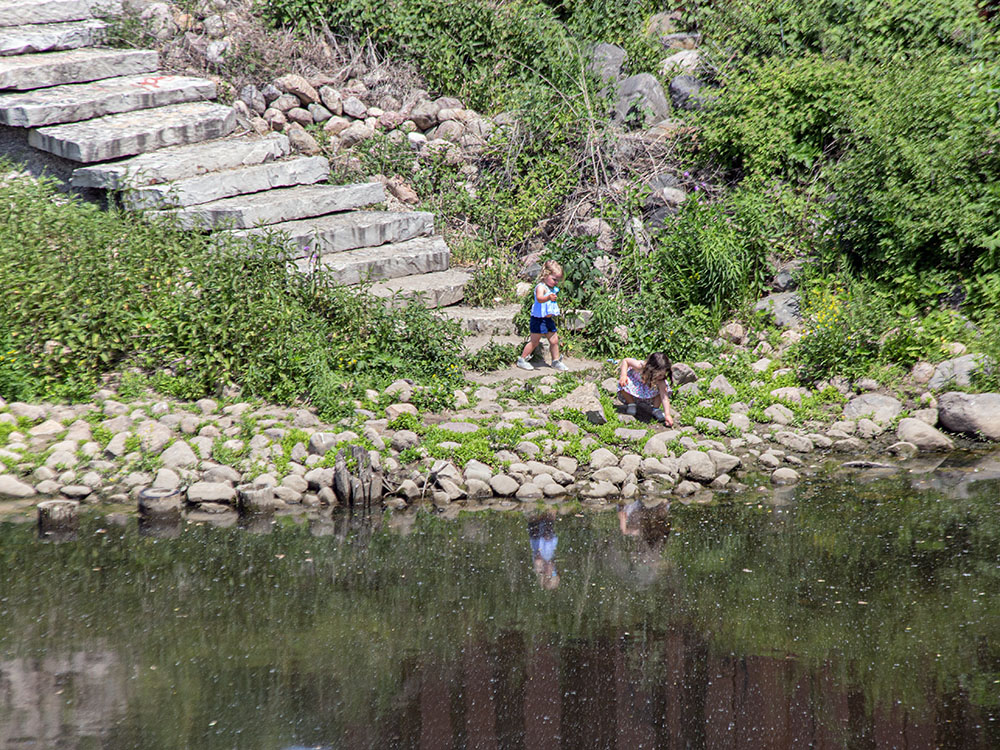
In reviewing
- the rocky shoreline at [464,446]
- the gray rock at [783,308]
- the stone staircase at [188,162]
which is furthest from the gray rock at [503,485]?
the gray rock at [783,308]

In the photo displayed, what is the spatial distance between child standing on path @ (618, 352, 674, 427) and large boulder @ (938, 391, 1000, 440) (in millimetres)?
2487

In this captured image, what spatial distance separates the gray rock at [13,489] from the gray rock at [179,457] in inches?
41.3

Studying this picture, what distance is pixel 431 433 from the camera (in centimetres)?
824

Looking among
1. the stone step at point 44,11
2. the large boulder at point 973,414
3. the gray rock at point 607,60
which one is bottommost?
the large boulder at point 973,414

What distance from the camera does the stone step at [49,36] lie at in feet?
39.9

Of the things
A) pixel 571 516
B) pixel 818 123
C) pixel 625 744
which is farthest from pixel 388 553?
pixel 818 123

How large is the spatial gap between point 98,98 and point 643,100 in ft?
22.6

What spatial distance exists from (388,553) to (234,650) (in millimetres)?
1516

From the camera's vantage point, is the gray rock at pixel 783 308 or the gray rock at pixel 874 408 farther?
the gray rock at pixel 783 308

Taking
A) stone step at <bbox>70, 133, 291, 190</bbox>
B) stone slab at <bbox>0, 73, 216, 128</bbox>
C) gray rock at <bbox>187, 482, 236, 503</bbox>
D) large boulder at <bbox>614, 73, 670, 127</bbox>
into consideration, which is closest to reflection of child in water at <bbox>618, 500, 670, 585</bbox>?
gray rock at <bbox>187, 482, 236, 503</bbox>

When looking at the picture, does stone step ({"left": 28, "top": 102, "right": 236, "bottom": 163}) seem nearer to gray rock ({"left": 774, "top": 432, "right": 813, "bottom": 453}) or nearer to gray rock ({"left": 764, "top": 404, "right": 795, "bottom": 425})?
gray rock ({"left": 764, "top": 404, "right": 795, "bottom": 425})

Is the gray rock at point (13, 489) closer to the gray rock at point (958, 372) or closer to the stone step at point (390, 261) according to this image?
the stone step at point (390, 261)

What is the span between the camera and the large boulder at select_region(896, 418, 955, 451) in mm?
8484

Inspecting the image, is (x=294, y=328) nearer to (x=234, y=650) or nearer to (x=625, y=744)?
(x=234, y=650)
